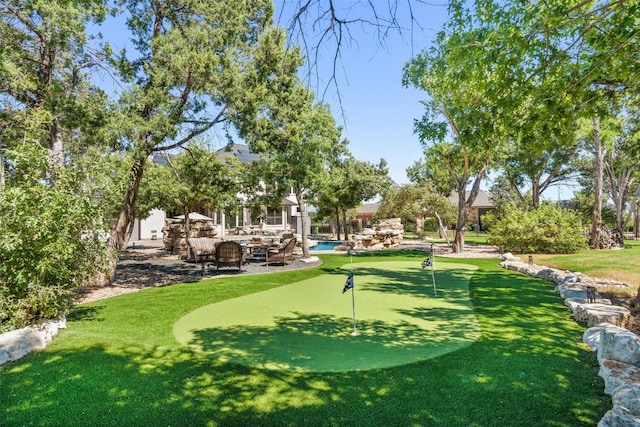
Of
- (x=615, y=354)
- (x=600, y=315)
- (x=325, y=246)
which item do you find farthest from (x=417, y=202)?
(x=615, y=354)

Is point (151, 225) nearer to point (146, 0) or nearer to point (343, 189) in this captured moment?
point (343, 189)

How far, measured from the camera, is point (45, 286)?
18.5 feet

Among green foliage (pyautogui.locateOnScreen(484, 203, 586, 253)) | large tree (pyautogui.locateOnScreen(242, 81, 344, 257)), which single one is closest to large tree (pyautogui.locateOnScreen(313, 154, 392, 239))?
large tree (pyautogui.locateOnScreen(242, 81, 344, 257))

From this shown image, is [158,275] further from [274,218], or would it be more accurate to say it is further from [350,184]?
[274,218]

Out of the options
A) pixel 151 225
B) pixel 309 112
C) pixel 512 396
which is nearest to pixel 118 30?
pixel 309 112

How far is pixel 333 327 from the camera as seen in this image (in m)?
6.00

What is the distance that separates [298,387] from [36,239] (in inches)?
174

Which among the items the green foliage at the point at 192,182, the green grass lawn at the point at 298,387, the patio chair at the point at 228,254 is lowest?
the green grass lawn at the point at 298,387

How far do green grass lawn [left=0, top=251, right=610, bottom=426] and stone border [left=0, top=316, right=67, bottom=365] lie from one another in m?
0.15

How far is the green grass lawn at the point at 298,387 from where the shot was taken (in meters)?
3.23

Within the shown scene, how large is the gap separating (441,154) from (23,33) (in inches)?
658

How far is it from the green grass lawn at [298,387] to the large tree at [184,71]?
5.66 metres

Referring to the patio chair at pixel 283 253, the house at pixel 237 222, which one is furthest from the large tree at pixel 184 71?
the house at pixel 237 222

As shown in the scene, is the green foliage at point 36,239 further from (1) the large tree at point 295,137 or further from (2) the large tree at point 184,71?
(1) the large tree at point 295,137
